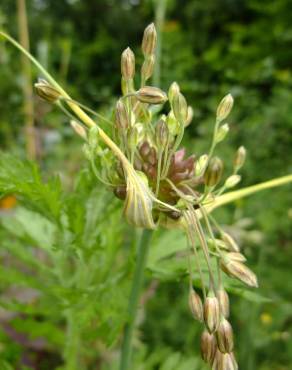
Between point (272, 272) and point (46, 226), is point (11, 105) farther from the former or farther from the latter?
point (46, 226)

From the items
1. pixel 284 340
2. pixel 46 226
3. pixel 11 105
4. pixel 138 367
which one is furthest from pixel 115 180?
pixel 11 105

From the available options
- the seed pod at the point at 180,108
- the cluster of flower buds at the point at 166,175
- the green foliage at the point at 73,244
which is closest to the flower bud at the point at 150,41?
the cluster of flower buds at the point at 166,175

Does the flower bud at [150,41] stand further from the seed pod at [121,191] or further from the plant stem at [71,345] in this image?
the plant stem at [71,345]

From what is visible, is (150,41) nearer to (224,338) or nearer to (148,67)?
(148,67)

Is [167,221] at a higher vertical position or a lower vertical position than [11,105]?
lower

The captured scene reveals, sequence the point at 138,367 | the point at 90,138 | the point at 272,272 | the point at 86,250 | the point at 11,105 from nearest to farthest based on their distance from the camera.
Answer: the point at 90,138
the point at 86,250
the point at 138,367
the point at 272,272
the point at 11,105

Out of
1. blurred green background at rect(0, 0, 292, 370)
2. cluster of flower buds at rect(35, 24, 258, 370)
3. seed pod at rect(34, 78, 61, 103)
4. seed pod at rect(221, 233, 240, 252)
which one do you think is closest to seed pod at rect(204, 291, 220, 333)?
cluster of flower buds at rect(35, 24, 258, 370)

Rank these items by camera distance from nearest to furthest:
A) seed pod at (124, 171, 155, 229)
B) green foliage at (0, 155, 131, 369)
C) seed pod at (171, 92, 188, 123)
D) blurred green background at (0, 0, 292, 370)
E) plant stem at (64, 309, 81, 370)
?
1. seed pod at (124, 171, 155, 229)
2. seed pod at (171, 92, 188, 123)
3. green foliage at (0, 155, 131, 369)
4. plant stem at (64, 309, 81, 370)
5. blurred green background at (0, 0, 292, 370)

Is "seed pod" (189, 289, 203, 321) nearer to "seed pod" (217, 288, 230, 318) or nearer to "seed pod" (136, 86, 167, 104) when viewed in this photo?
"seed pod" (217, 288, 230, 318)
